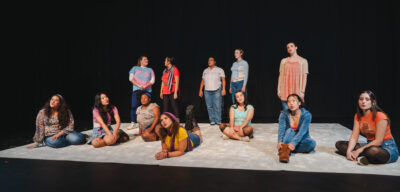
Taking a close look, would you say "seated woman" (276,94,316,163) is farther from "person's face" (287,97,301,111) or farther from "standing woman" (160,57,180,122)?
"standing woman" (160,57,180,122)

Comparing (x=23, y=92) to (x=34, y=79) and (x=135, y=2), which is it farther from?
(x=135, y=2)

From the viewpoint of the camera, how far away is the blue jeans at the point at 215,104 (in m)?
4.52

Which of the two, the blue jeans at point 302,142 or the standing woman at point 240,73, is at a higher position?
the standing woman at point 240,73

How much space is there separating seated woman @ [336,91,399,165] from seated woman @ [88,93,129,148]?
259 centimetres

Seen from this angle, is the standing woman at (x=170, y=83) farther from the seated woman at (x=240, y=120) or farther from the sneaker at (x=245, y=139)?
the sneaker at (x=245, y=139)

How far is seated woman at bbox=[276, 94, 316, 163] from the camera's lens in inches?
96.1

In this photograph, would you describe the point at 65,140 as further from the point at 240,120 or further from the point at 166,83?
the point at 240,120

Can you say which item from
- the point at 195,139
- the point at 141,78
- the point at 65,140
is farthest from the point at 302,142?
the point at 141,78

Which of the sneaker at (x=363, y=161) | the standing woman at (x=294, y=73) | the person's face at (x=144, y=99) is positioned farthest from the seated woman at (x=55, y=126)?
the sneaker at (x=363, y=161)

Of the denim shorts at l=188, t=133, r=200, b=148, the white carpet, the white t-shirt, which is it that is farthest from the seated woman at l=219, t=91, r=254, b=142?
the white t-shirt

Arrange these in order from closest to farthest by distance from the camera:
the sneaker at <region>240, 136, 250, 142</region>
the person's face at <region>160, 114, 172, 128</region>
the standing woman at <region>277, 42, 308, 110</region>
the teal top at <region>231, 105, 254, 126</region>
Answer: the person's face at <region>160, 114, 172, 128</region>, the sneaker at <region>240, 136, 250, 142</region>, the teal top at <region>231, 105, 254, 126</region>, the standing woman at <region>277, 42, 308, 110</region>

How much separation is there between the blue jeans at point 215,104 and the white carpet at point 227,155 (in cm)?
109

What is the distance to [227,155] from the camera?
254cm

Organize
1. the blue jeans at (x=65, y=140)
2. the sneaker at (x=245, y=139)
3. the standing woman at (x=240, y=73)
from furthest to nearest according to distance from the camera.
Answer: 1. the standing woman at (x=240, y=73)
2. the sneaker at (x=245, y=139)
3. the blue jeans at (x=65, y=140)
